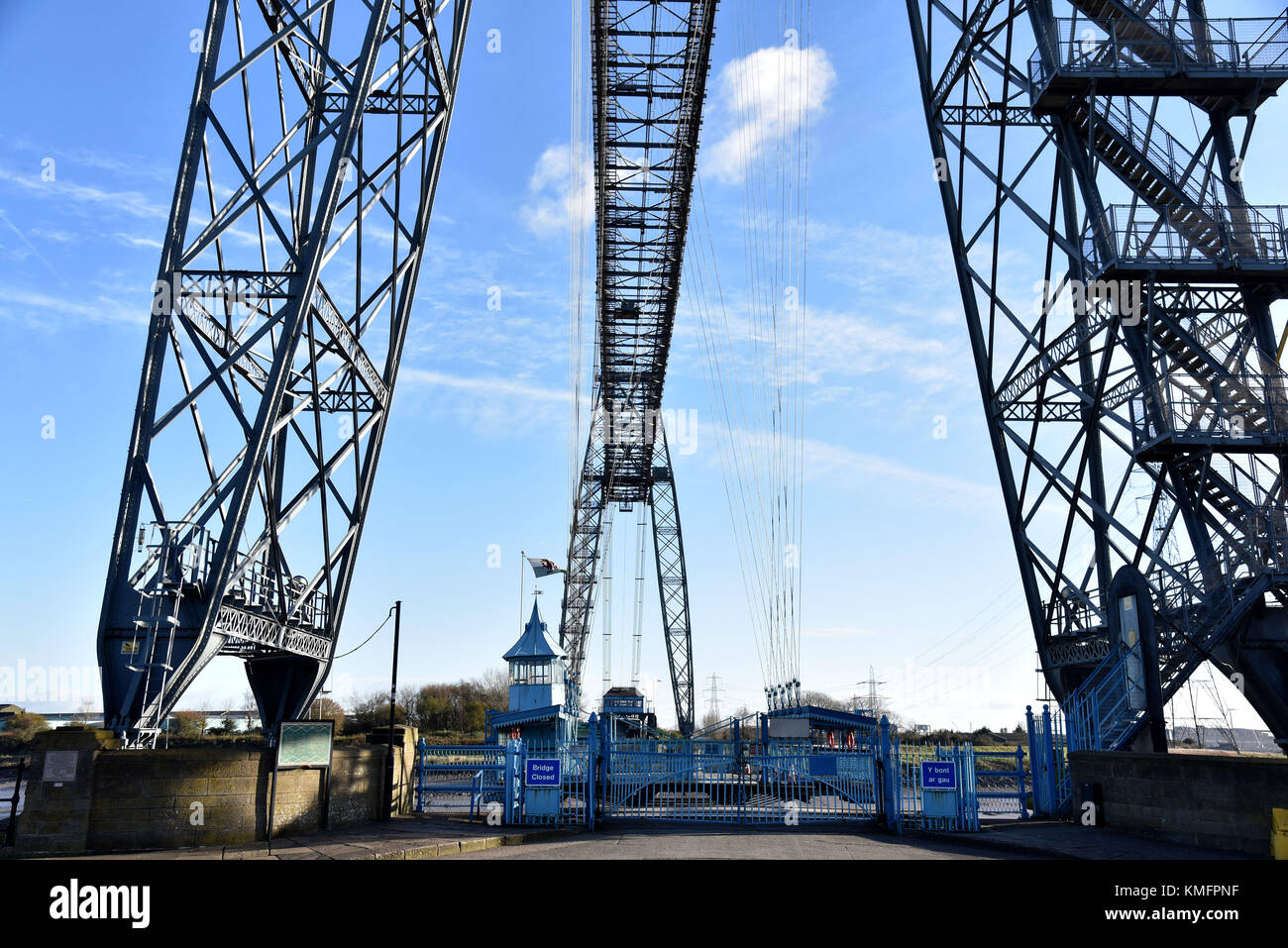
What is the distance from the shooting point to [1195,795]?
36.7 feet

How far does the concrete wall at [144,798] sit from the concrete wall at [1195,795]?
35.6 feet

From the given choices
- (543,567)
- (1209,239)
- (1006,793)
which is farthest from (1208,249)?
(543,567)

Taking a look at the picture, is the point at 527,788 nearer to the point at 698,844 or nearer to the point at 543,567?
the point at 698,844

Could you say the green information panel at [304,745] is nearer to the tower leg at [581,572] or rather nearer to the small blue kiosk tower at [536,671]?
the small blue kiosk tower at [536,671]

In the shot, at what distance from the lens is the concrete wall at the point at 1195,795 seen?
10.1m

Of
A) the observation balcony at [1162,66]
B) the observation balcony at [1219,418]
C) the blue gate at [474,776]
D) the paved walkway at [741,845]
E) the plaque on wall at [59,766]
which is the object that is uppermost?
the observation balcony at [1162,66]

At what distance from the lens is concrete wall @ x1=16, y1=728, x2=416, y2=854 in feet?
34.3

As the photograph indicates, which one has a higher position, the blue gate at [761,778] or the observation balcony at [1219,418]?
the observation balcony at [1219,418]

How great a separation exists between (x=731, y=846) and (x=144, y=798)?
6.81 meters

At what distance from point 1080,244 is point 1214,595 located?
7701 millimetres

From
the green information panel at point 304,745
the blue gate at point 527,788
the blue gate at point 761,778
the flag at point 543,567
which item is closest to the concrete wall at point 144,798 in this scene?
the green information panel at point 304,745

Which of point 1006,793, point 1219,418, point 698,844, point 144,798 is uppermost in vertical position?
point 1219,418

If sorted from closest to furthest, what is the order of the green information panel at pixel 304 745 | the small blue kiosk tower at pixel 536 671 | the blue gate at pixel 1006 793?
the green information panel at pixel 304 745 < the blue gate at pixel 1006 793 < the small blue kiosk tower at pixel 536 671
